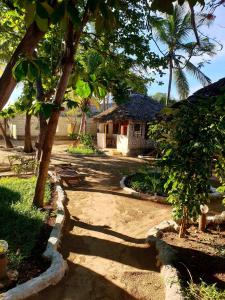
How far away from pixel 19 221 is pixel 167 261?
3.21 m

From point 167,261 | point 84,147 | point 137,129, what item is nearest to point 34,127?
point 84,147

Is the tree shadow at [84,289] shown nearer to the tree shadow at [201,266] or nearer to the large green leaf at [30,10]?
the tree shadow at [201,266]

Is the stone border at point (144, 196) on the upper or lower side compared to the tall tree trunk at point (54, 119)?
lower

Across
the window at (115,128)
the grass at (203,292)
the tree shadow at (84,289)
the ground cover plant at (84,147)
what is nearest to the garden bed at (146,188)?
the tree shadow at (84,289)

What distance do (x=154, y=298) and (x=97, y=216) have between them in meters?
3.94

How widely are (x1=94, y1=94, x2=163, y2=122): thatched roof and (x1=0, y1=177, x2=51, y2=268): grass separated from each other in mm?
13905

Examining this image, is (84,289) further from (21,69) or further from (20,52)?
(21,69)

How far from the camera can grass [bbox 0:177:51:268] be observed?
5.48m

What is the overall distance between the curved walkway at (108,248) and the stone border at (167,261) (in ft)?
0.55

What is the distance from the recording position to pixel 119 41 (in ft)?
32.4

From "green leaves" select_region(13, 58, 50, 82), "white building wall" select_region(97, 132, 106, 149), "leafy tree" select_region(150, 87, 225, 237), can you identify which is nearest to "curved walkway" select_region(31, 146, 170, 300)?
"leafy tree" select_region(150, 87, 225, 237)

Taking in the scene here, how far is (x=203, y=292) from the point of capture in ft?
13.9

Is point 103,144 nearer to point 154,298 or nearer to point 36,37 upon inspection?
point 154,298

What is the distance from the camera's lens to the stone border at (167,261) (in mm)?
4323
